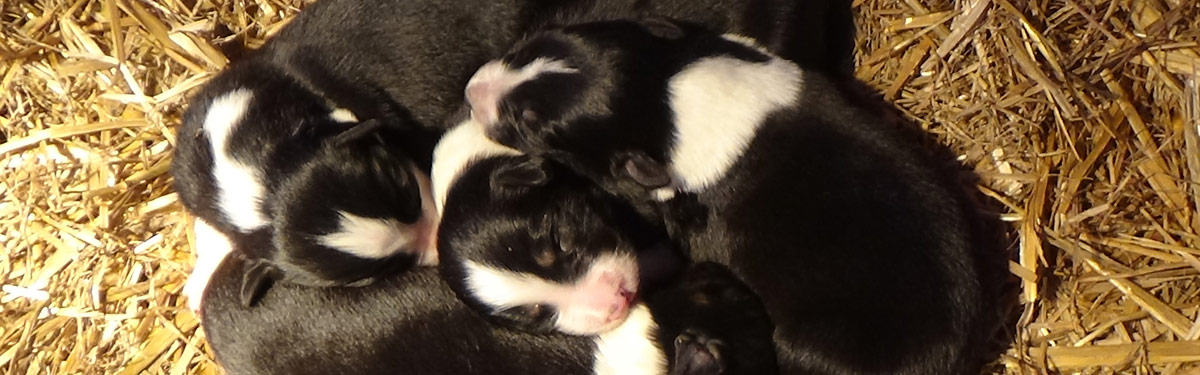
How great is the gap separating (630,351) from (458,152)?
0.64m

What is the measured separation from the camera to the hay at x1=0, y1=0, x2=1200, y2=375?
256 centimetres

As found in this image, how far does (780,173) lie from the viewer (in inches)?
97.0

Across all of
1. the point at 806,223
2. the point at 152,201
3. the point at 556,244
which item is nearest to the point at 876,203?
the point at 806,223

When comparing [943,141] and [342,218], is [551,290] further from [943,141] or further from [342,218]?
[943,141]

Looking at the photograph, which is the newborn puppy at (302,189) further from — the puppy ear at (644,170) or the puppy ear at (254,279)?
the puppy ear at (644,170)

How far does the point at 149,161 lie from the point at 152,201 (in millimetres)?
118

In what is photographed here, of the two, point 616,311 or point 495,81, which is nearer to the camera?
point 616,311

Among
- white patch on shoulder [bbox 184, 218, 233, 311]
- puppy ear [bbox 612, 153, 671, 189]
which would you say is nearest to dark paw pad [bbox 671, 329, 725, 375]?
puppy ear [bbox 612, 153, 671, 189]

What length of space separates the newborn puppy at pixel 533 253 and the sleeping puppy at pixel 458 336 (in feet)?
0.32

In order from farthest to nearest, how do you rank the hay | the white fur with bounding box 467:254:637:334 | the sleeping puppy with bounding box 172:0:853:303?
1. the hay
2. the sleeping puppy with bounding box 172:0:853:303
3. the white fur with bounding box 467:254:637:334

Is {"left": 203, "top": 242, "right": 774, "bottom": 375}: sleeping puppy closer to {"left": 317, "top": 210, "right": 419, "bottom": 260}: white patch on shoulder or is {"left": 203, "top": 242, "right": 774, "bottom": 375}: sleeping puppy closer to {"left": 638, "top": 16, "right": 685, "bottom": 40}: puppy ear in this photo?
{"left": 317, "top": 210, "right": 419, "bottom": 260}: white patch on shoulder

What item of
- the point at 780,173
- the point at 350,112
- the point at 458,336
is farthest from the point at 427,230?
the point at 780,173

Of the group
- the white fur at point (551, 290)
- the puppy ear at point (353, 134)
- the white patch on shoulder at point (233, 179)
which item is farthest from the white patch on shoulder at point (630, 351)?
the white patch on shoulder at point (233, 179)

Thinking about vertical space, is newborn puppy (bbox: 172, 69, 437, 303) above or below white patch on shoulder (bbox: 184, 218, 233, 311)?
above
